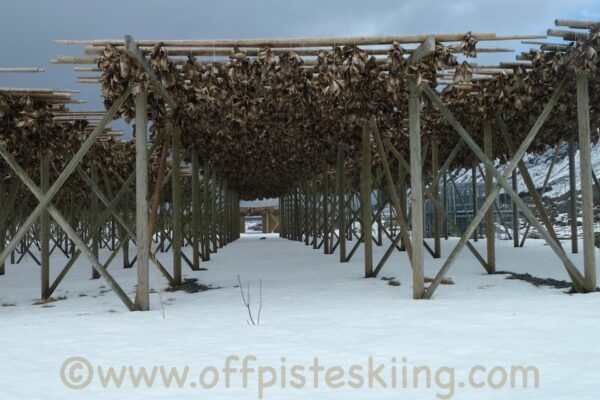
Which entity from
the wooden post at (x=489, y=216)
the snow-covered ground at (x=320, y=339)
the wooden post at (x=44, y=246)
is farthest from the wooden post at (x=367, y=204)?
the wooden post at (x=44, y=246)

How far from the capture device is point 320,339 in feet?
18.0

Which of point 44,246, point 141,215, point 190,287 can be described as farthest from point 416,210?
point 44,246

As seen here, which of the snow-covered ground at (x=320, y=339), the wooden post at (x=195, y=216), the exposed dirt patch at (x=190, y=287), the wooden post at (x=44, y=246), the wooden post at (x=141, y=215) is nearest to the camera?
the snow-covered ground at (x=320, y=339)

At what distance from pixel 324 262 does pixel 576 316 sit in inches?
359

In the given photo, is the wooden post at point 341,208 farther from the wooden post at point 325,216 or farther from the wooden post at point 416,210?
the wooden post at point 416,210

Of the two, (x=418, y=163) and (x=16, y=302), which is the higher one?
(x=418, y=163)

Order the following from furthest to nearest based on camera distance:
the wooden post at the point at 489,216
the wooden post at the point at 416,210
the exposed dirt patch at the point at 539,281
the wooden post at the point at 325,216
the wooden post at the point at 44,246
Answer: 1. the wooden post at the point at 325,216
2. the wooden post at the point at 489,216
3. the wooden post at the point at 44,246
4. the exposed dirt patch at the point at 539,281
5. the wooden post at the point at 416,210

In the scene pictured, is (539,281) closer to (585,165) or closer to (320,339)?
(585,165)

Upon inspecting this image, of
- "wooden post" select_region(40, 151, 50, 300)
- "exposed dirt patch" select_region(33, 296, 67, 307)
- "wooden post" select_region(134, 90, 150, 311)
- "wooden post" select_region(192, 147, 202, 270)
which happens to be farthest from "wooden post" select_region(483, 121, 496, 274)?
"wooden post" select_region(40, 151, 50, 300)

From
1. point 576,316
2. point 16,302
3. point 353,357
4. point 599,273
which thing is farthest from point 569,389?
point 16,302

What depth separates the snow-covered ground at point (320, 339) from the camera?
13.2 ft

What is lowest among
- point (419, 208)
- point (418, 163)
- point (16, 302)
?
point (16, 302)

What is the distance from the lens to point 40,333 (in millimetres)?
6219

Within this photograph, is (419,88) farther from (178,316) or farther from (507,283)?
(178,316)
